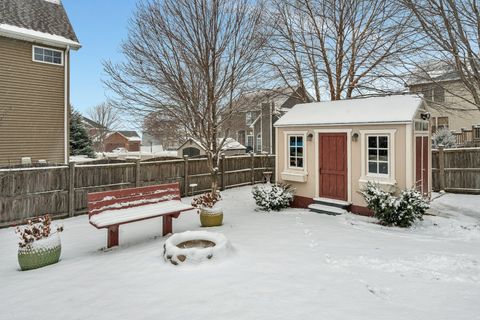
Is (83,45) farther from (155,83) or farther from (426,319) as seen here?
(426,319)

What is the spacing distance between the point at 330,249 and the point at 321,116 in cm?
520

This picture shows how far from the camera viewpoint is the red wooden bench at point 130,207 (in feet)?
20.0

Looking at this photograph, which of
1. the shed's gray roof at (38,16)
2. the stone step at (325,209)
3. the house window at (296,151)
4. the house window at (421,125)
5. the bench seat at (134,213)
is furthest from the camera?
the shed's gray roof at (38,16)

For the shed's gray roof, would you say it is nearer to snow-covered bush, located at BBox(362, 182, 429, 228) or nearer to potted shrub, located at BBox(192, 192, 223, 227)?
potted shrub, located at BBox(192, 192, 223, 227)

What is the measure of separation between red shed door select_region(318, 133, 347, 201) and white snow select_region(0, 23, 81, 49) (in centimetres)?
1179

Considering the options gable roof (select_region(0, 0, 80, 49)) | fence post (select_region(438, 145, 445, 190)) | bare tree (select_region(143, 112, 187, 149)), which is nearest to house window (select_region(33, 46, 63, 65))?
gable roof (select_region(0, 0, 80, 49))

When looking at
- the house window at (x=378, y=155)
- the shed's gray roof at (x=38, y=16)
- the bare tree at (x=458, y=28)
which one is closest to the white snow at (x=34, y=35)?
the shed's gray roof at (x=38, y=16)

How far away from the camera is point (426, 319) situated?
3.32 meters

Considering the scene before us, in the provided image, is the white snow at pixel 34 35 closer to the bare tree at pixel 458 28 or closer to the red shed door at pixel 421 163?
the bare tree at pixel 458 28

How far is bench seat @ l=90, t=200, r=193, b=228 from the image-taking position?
596cm

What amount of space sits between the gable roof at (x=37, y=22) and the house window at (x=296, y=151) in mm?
10823

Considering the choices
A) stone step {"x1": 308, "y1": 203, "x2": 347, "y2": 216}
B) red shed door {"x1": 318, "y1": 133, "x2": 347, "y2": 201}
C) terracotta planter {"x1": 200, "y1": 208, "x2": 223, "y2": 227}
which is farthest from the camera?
red shed door {"x1": 318, "y1": 133, "x2": 347, "y2": 201}

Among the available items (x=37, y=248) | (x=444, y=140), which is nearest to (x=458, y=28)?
(x=37, y=248)

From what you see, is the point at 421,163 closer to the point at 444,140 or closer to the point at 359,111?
the point at 359,111
